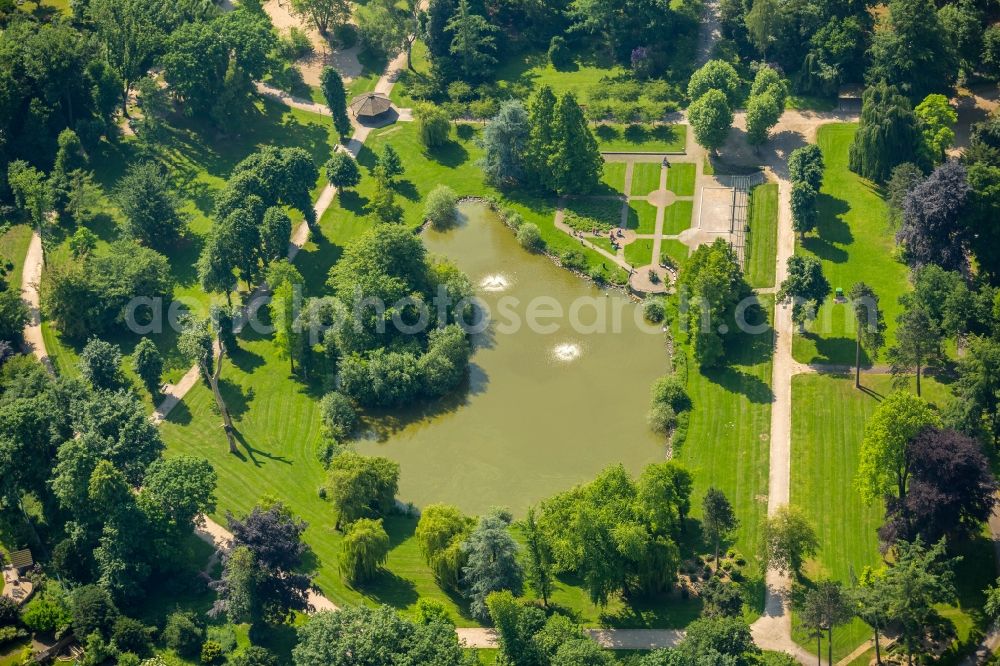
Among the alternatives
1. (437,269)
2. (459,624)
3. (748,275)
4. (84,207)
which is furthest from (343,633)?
(84,207)

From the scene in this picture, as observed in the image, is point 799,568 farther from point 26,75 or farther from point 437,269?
point 26,75

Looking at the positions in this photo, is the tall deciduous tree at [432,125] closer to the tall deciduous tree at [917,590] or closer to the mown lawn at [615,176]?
the mown lawn at [615,176]

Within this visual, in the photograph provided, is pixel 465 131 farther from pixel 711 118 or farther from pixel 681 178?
pixel 711 118

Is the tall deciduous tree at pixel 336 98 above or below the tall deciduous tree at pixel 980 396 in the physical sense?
above

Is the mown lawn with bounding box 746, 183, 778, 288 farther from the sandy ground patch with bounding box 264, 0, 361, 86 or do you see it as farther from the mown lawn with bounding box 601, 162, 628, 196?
the sandy ground patch with bounding box 264, 0, 361, 86

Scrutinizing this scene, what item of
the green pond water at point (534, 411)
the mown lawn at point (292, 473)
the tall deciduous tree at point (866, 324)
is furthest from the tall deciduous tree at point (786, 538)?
the tall deciduous tree at point (866, 324)

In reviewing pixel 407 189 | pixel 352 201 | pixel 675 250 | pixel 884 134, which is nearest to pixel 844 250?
pixel 884 134

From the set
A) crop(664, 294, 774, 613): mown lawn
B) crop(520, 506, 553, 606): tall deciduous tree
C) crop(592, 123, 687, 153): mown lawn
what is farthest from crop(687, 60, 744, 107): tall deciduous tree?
crop(520, 506, 553, 606): tall deciduous tree
